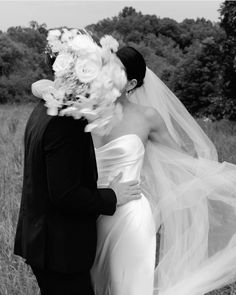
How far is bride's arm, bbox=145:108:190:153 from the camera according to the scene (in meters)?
2.90

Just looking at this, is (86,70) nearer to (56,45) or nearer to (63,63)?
(63,63)

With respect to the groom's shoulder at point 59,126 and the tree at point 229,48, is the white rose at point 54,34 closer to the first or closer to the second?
the groom's shoulder at point 59,126

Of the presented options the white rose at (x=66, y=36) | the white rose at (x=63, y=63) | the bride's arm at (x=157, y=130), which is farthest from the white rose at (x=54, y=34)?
the bride's arm at (x=157, y=130)

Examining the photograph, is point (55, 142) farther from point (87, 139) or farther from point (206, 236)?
point (206, 236)

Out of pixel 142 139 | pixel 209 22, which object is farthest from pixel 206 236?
pixel 209 22

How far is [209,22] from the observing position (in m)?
41.2

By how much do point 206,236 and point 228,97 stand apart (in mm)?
8347

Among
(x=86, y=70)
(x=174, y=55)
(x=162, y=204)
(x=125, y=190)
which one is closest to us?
(x=86, y=70)

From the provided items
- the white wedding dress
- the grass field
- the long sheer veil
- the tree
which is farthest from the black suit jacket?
the tree

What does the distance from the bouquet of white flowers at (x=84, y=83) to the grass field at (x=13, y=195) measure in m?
1.74

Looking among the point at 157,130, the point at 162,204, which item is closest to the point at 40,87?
the point at 157,130

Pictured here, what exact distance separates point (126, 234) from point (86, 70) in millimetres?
1133

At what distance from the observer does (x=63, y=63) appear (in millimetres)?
1928

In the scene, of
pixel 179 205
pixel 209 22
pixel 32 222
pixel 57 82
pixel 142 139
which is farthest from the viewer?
pixel 209 22
